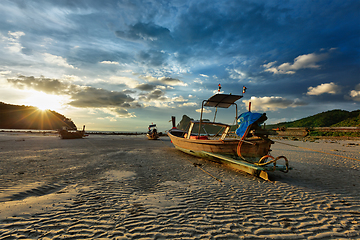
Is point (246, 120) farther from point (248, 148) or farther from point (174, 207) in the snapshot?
point (174, 207)

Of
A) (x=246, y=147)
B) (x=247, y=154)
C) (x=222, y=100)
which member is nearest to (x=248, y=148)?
(x=246, y=147)

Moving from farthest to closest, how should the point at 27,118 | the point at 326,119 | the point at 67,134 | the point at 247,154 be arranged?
the point at 27,118, the point at 326,119, the point at 67,134, the point at 247,154

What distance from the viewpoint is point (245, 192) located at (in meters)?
5.26

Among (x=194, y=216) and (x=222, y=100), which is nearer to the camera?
(x=194, y=216)

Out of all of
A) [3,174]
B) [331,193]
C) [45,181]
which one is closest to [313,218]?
[331,193]

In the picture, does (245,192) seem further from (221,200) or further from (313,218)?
(313,218)

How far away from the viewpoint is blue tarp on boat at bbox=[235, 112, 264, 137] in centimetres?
673

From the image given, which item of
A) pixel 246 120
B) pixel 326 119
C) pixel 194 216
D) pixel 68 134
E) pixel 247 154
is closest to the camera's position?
pixel 194 216

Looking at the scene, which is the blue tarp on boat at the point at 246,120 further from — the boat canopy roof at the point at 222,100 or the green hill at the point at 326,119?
the green hill at the point at 326,119

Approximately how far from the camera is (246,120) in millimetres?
6992

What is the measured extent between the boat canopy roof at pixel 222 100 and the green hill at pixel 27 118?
109005mm

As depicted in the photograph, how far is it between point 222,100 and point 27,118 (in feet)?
508

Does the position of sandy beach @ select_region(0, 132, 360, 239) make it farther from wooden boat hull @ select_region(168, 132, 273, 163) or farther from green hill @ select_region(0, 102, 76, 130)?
green hill @ select_region(0, 102, 76, 130)

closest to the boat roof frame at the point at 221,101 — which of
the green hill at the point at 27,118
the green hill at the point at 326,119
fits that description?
the green hill at the point at 326,119
